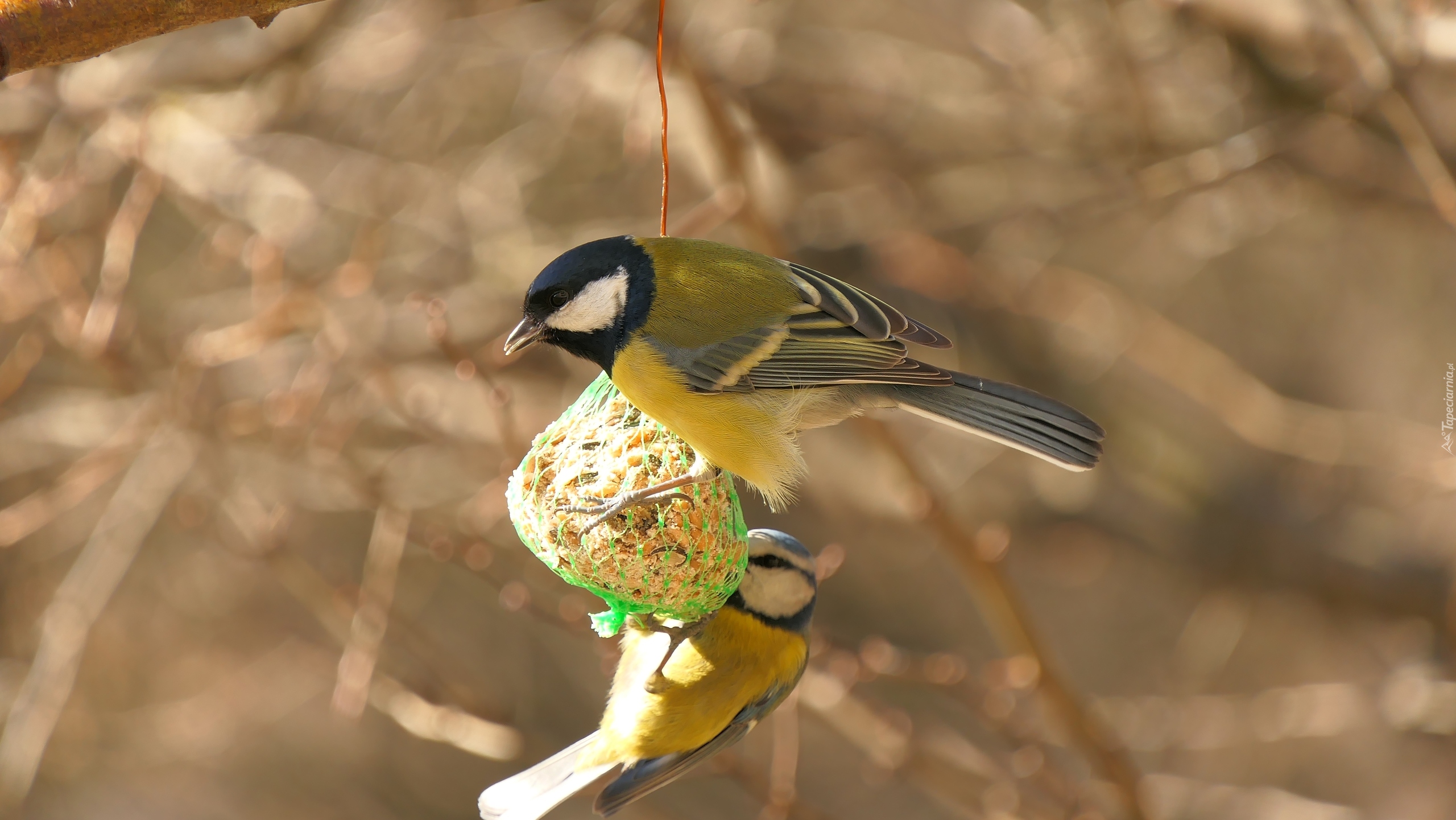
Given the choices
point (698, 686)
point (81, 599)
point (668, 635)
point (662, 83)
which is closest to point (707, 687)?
point (698, 686)

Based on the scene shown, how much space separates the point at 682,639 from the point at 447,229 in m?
2.99

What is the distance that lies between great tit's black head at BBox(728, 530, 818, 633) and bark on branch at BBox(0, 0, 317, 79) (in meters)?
1.73

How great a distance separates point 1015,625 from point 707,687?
39.9 inches

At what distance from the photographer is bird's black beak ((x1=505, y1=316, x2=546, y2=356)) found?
2.70m

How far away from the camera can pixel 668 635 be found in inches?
124

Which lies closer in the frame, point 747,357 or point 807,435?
point 747,357

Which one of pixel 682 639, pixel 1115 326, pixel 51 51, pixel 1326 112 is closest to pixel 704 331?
pixel 682 639

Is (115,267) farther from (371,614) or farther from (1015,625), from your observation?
(1015,625)

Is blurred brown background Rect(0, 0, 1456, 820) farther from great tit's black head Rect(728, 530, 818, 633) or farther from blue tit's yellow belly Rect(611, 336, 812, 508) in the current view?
blue tit's yellow belly Rect(611, 336, 812, 508)

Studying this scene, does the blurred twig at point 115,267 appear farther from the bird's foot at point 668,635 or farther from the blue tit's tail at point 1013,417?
the blue tit's tail at point 1013,417

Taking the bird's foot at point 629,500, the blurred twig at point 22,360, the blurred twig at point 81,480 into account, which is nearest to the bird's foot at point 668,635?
the bird's foot at point 629,500

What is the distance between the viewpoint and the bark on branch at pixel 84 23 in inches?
77.5

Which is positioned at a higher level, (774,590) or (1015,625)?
(774,590)

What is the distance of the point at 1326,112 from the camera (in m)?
4.03
